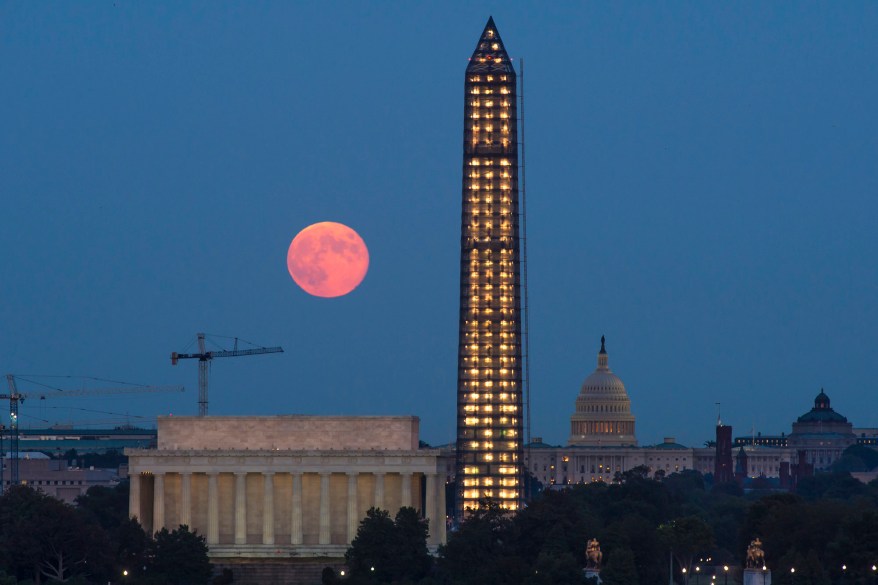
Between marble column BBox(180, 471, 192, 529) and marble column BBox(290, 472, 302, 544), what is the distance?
7575mm

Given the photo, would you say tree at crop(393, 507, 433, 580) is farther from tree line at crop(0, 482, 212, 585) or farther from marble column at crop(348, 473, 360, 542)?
marble column at crop(348, 473, 360, 542)

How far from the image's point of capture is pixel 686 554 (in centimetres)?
19350

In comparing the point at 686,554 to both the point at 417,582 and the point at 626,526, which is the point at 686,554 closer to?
the point at 626,526

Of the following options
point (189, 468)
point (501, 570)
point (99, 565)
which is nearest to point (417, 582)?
point (501, 570)

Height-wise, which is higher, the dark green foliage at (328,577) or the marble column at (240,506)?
the marble column at (240,506)

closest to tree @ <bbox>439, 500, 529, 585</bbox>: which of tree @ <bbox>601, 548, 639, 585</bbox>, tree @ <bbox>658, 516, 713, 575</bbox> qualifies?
tree @ <bbox>601, 548, 639, 585</bbox>

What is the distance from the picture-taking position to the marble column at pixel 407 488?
199375 millimetres

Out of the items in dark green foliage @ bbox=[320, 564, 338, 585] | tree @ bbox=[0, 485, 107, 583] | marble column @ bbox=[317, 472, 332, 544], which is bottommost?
dark green foliage @ bbox=[320, 564, 338, 585]

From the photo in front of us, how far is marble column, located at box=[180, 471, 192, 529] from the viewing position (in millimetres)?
198500

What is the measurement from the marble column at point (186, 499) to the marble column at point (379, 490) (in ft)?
45.0

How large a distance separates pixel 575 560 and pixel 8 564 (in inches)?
1423

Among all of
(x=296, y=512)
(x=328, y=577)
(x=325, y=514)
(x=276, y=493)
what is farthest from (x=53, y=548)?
(x=325, y=514)

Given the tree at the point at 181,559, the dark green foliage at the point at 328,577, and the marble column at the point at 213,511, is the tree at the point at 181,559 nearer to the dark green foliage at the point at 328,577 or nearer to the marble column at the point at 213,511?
the dark green foliage at the point at 328,577

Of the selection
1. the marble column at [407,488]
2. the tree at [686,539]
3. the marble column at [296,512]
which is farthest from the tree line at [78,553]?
the tree at [686,539]
